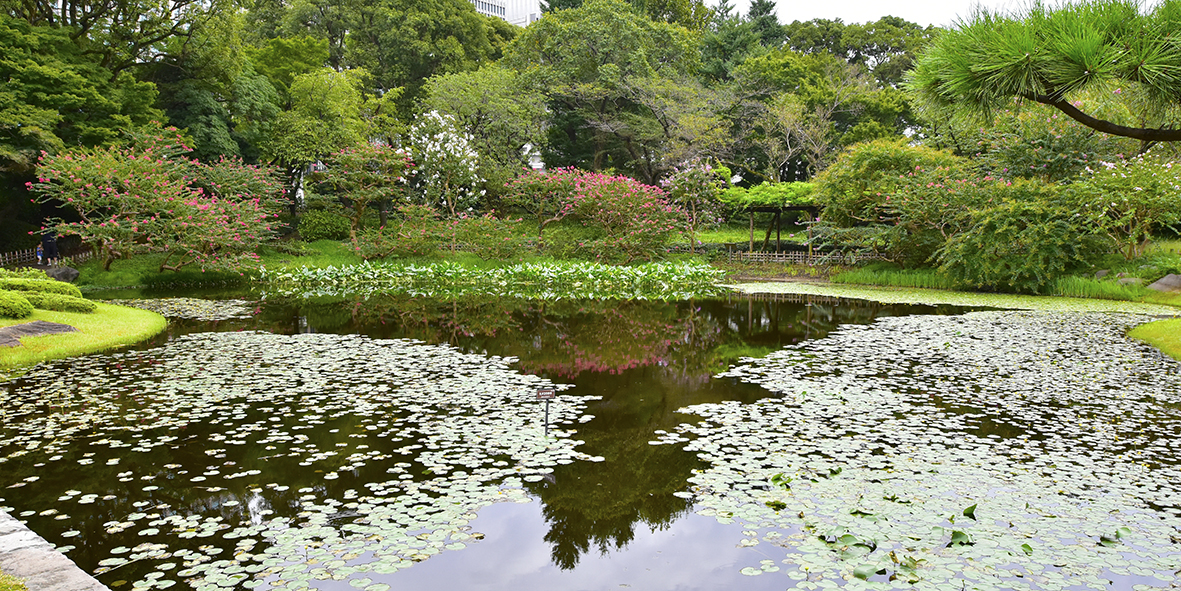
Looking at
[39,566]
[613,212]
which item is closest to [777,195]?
[613,212]

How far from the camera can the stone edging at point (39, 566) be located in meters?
2.75

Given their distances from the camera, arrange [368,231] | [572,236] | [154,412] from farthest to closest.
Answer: [572,236] < [368,231] < [154,412]

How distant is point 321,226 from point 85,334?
55.9 feet

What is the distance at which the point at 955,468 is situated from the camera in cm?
487

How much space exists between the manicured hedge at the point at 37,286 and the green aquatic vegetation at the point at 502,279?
6.79m

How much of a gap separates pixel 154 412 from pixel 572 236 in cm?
2109

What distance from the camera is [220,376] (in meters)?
7.91

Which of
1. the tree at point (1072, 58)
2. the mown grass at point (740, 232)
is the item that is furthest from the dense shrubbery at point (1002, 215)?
the tree at point (1072, 58)

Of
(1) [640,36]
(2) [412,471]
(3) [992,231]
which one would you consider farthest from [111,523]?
(1) [640,36]

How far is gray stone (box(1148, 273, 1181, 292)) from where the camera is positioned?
49.2 feet

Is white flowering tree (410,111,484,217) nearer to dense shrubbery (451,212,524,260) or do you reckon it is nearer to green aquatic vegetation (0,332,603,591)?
dense shrubbery (451,212,524,260)

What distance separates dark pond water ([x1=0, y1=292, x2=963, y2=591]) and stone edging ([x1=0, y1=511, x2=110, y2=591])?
324 mm

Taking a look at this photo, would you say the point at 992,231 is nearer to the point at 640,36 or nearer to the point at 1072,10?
the point at 1072,10

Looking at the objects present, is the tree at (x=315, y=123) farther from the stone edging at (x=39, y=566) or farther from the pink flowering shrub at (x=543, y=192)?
the stone edging at (x=39, y=566)
